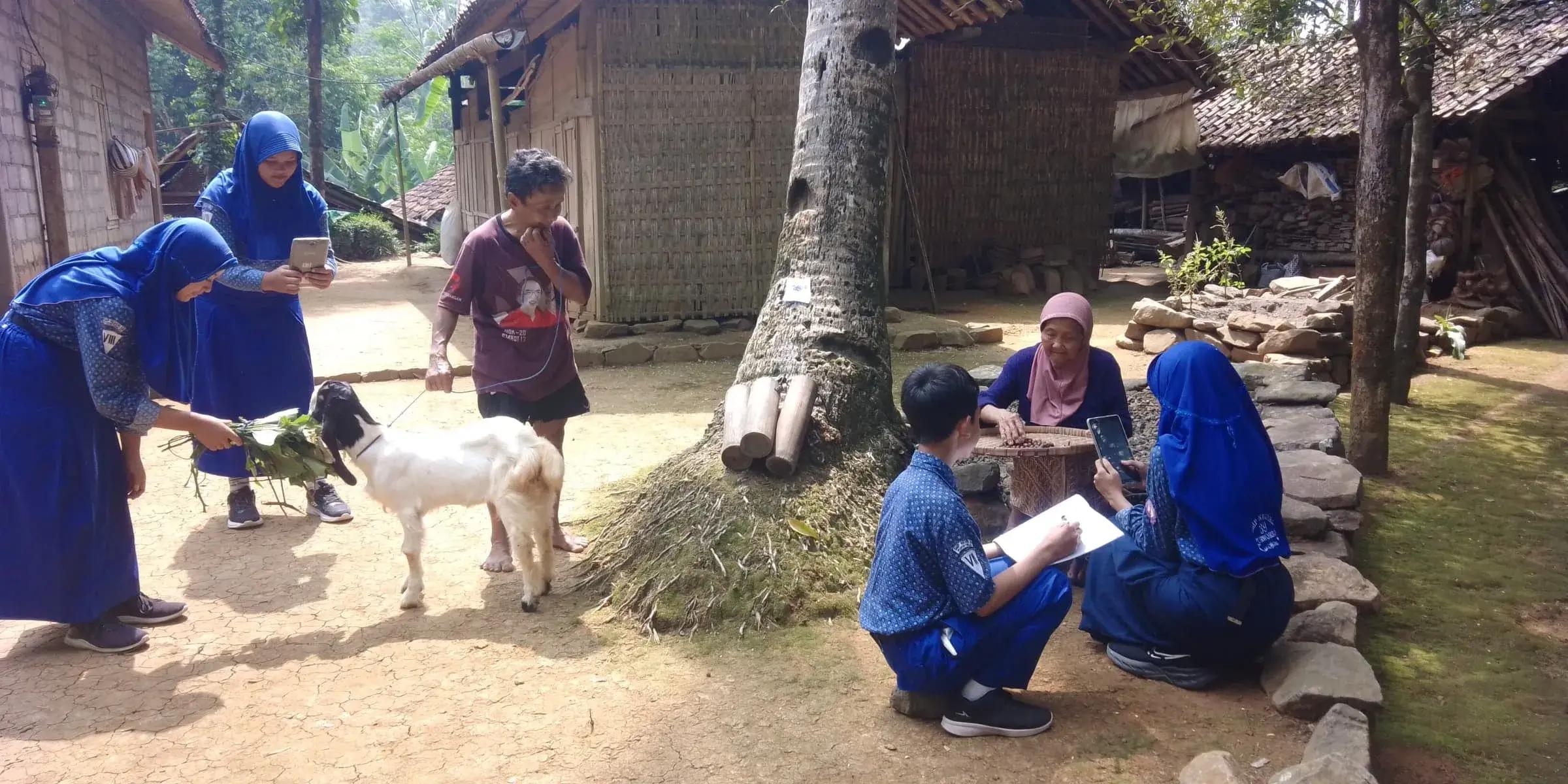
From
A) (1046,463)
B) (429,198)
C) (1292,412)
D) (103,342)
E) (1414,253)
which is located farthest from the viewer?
(429,198)

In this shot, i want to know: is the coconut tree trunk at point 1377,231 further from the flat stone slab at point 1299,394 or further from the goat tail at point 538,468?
the goat tail at point 538,468

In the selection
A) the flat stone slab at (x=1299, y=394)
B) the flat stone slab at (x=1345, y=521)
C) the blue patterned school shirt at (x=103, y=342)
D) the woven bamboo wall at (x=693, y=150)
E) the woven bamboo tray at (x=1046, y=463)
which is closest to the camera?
the blue patterned school shirt at (x=103, y=342)

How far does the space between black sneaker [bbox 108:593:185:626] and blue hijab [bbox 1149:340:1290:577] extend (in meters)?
3.73

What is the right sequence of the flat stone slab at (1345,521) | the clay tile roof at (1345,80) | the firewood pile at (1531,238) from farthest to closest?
the firewood pile at (1531,238), the clay tile roof at (1345,80), the flat stone slab at (1345,521)

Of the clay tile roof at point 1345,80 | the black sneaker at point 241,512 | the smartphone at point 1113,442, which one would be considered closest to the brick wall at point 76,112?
the black sneaker at point 241,512

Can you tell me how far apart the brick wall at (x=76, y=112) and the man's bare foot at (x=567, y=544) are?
6054 millimetres

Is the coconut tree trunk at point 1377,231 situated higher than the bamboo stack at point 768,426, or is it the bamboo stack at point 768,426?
the coconut tree trunk at point 1377,231

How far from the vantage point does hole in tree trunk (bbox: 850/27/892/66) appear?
5.39 metres

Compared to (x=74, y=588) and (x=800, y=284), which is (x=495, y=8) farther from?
(x=74, y=588)

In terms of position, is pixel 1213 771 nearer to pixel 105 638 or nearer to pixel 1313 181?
pixel 105 638

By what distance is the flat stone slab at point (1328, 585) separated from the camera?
361 centimetres

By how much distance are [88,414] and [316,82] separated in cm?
2084

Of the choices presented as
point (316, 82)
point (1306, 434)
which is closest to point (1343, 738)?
point (1306, 434)

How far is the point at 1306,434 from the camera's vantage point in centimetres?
545
